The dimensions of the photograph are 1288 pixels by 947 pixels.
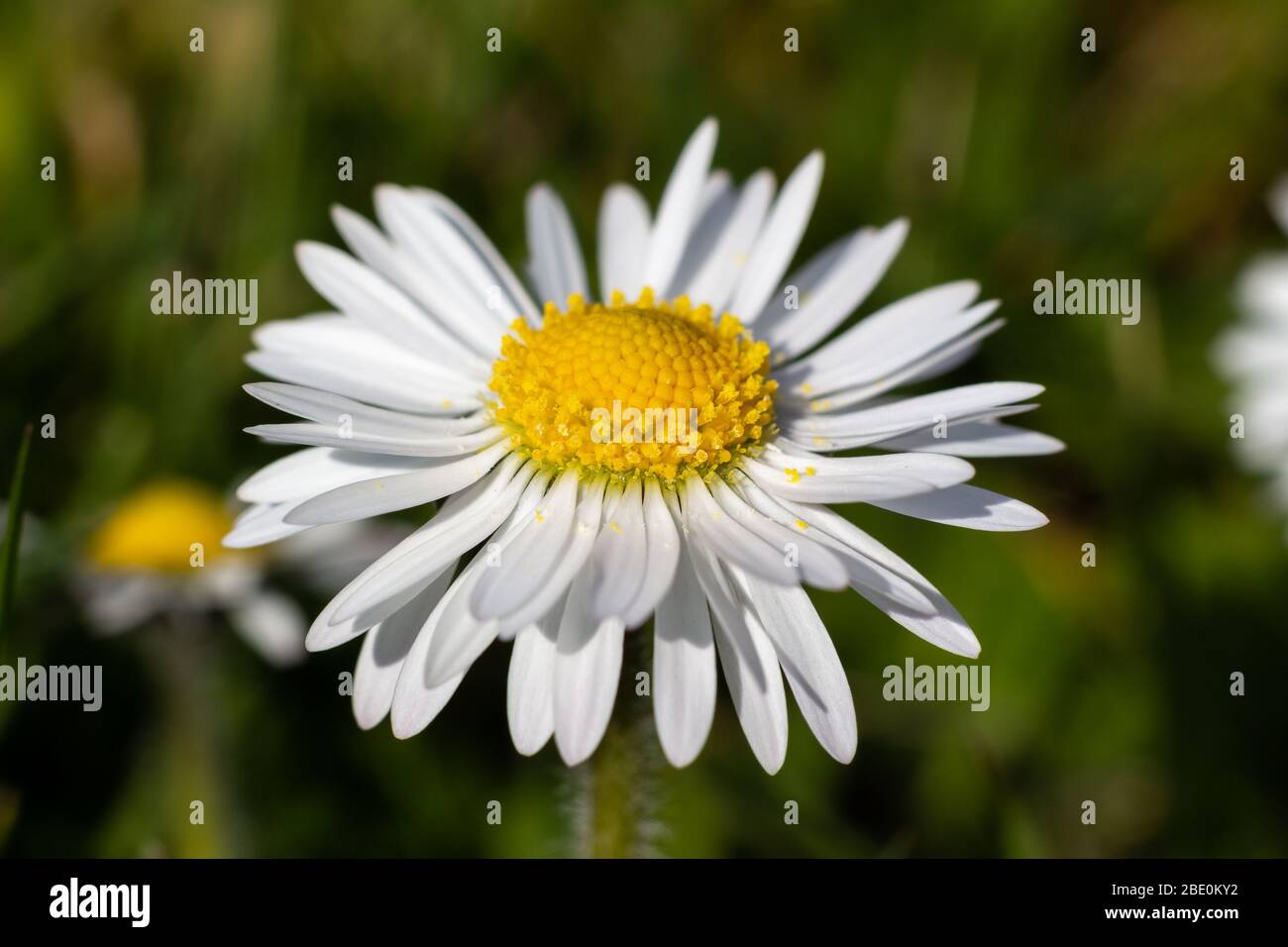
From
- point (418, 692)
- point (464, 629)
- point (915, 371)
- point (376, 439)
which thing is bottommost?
point (418, 692)

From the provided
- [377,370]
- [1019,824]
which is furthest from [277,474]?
[1019,824]

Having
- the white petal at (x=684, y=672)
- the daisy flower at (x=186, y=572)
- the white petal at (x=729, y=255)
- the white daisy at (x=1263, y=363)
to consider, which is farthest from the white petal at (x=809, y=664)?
the white daisy at (x=1263, y=363)

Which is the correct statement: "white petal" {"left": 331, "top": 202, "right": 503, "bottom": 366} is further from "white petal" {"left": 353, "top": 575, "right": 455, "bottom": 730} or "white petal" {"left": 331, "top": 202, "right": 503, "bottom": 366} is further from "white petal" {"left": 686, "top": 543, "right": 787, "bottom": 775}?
"white petal" {"left": 686, "top": 543, "right": 787, "bottom": 775}

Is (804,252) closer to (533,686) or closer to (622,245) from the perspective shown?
(622,245)

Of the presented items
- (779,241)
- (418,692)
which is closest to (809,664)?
(418,692)

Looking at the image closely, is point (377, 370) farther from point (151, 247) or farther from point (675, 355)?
point (151, 247)

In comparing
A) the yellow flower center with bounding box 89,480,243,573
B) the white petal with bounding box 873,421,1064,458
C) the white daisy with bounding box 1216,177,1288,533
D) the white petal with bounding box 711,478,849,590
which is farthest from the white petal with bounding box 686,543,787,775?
the white daisy with bounding box 1216,177,1288,533
